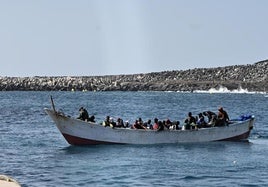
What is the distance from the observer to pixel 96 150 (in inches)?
1636

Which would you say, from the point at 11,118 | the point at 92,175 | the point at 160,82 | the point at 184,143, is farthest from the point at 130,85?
the point at 92,175

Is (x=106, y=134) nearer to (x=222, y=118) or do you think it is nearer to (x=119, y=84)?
(x=222, y=118)

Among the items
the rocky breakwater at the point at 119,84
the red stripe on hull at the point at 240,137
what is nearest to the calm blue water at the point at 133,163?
the red stripe on hull at the point at 240,137

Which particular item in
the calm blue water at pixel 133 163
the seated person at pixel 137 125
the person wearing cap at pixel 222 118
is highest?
the person wearing cap at pixel 222 118

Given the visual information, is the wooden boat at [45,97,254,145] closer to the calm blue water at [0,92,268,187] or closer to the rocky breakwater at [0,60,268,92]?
the calm blue water at [0,92,268,187]

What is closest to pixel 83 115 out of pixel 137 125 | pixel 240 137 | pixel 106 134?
pixel 106 134

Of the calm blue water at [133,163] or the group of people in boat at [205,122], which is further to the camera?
the group of people in boat at [205,122]

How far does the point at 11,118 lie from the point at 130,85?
4715 inches

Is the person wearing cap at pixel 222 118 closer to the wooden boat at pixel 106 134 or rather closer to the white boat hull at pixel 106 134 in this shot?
the wooden boat at pixel 106 134

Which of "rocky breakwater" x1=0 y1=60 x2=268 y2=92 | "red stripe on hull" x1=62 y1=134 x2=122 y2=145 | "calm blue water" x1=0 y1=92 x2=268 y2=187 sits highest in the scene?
"rocky breakwater" x1=0 y1=60 x2=268 y2=92

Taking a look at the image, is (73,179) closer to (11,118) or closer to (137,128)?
(137,128)

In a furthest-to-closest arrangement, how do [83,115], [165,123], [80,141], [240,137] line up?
1. [240,137]
2. [165,123]
3. [83,115]
4. [80,141]

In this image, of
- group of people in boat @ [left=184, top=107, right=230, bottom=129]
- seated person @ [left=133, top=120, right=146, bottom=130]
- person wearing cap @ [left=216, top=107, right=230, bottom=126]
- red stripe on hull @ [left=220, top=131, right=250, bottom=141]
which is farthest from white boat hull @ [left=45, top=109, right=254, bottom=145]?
red stripe on hull @ [left=220, top=131, right=250, bottom=141]

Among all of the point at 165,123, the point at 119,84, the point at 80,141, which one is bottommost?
the point at 80,141
